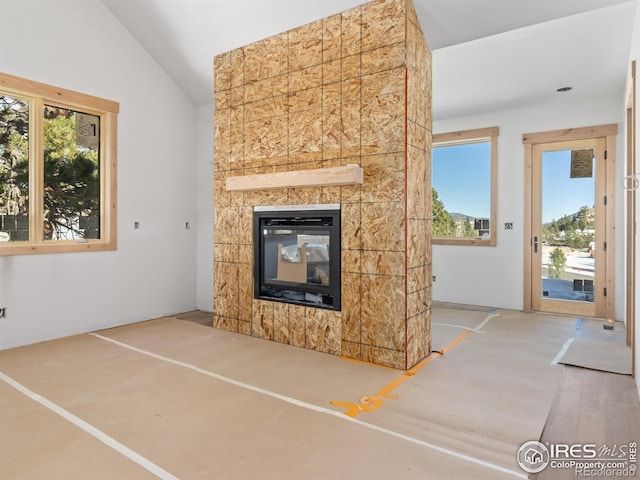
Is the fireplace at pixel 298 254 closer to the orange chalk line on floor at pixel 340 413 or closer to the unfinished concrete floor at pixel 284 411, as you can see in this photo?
the unfinished concrete floor at pixel 284 411

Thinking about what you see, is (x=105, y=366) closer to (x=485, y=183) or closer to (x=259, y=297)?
(x=259, y=297)

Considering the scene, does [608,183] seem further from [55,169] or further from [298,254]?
[55,169]

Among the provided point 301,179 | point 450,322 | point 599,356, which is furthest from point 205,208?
point 599,356

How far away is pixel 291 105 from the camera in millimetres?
4055

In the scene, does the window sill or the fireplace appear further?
the window sill

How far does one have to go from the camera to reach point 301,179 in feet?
12.4

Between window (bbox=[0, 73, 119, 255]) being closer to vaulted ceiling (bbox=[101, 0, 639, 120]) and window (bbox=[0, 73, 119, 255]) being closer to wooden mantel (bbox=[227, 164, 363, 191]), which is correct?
vaulted ceiling (bbox=[101, 0, 639, 120])

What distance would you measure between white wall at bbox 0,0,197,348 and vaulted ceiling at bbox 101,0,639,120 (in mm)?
384

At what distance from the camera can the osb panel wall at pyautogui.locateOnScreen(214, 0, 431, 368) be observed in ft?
→ 11.2

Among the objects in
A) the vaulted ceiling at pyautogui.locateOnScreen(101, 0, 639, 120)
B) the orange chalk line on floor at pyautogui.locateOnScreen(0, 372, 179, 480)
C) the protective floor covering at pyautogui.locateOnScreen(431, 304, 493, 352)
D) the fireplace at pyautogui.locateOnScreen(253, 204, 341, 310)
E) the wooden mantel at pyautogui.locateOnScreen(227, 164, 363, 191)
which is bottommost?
the orange chalk line on floor at pyautogui.locateOnScreen(0, 372, 179, 480)

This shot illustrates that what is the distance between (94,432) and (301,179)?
2.46 meters

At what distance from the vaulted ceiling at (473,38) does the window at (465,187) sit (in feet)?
2.34

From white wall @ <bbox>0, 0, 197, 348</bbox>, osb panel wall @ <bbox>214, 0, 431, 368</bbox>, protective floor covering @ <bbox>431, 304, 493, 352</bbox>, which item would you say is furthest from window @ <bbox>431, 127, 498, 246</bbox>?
white wall @ <bbox>0, 0, 197, 348</bbox>

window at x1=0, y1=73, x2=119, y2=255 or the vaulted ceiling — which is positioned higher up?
the vaulted ceiling
